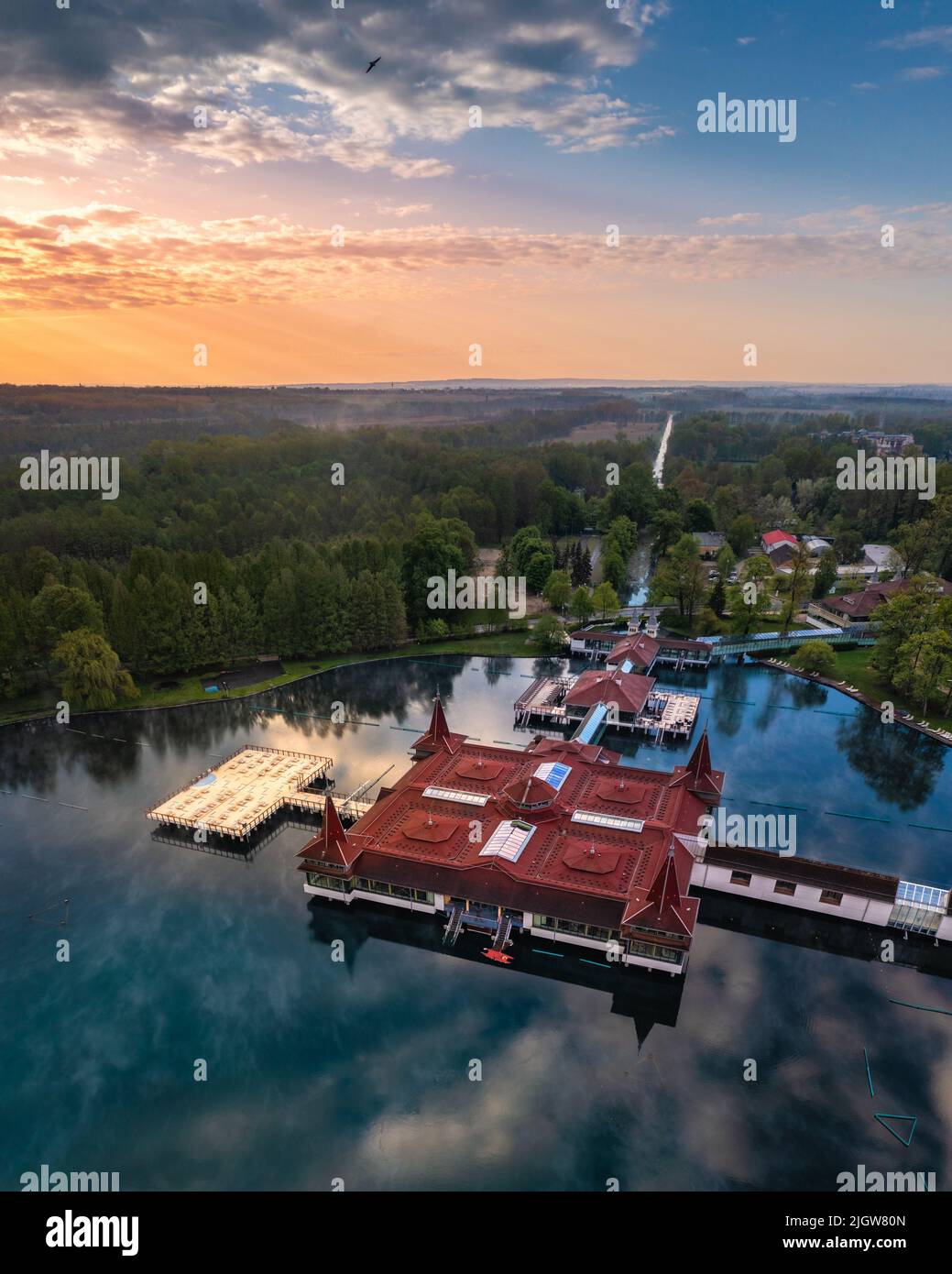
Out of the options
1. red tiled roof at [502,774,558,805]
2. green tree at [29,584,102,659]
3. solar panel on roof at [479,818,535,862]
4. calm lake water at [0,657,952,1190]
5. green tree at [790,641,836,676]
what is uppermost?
green tree at [29,584,102,659]

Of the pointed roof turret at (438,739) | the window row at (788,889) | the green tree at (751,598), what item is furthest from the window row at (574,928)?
the green tree at (751,598)

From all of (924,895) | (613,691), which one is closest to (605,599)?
(613,691)

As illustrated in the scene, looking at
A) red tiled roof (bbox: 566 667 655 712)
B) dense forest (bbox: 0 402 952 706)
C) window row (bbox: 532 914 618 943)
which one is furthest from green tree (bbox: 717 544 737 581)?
window row (bbox: 532 914 618 943)

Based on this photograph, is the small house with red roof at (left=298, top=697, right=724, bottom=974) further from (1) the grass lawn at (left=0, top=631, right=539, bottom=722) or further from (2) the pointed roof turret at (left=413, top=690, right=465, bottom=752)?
(1) the grass lawn at (left=0, top=631, right=539, bottom=722)

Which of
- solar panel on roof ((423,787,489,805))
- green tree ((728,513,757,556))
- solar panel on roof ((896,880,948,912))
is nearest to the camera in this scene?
solar panel on roof ((896,880,948,912))

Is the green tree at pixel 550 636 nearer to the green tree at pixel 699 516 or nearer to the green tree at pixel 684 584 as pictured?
the green tree at pixel 684 584

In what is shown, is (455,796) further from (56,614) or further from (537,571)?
(537,571)
